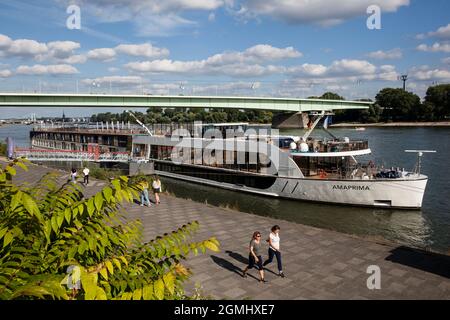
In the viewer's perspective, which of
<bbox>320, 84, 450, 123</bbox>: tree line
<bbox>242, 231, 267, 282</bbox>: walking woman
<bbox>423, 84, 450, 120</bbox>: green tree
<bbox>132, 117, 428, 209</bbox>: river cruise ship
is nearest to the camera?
<bbox>242, 231, 267, 282</bbox>: walking woman

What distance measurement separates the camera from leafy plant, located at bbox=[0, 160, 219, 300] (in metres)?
2.37

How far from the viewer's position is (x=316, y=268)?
10594 millimetres

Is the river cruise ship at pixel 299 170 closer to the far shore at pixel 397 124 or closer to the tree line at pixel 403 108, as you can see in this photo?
the far shore at pixel 397 124

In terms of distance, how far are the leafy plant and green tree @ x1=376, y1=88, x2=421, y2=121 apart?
12034 cm

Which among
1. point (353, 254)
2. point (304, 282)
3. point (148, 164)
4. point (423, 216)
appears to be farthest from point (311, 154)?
point (148, 164)

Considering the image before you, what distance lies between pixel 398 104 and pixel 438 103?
11.2 metres

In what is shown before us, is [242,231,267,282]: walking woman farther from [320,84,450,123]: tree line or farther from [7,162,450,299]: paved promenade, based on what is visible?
[320,84,450,123]: tree line

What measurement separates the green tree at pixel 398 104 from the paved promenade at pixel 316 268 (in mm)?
110041

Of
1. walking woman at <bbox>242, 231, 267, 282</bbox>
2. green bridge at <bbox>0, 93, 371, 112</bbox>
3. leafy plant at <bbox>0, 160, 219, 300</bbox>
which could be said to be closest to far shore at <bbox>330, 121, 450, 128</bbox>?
green bridge at <bbox>0, 93, 371, 112</bbox>

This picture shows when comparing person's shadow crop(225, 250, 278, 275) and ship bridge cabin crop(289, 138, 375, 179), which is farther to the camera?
ship bridge cabin crop(289, 138, 375, 179)

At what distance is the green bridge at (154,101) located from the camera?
48.2m
